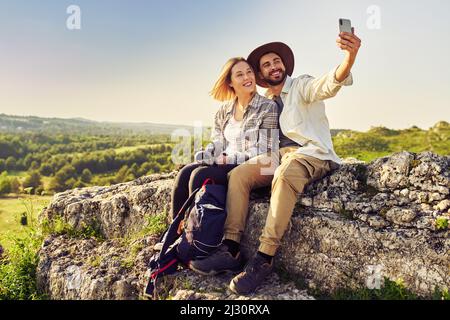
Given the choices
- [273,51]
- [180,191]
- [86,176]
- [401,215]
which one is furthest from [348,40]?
[86,176]

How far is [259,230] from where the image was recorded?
18.0 feet

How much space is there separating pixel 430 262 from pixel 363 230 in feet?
2.61

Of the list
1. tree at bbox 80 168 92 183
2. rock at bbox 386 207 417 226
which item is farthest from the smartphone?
tree at bbox 80 168 92 183

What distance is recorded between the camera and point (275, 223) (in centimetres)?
480

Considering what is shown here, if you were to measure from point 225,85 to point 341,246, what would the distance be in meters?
3.10

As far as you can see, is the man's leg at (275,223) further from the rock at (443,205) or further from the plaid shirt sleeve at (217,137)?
the rock at (443,205)

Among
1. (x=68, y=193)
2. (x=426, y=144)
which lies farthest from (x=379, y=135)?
(x=68, y=193)

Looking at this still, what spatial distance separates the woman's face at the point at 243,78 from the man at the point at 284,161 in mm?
318

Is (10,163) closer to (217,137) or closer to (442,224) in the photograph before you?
(217,137)

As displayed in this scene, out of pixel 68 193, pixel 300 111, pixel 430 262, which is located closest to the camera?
pixel 430 262

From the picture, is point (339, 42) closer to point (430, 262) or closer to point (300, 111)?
point (300, 111)

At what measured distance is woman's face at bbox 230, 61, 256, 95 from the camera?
589 cm

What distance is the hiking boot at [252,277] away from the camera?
4664 millimetres

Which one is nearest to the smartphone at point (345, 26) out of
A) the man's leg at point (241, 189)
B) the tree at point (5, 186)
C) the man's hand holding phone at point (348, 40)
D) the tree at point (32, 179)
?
the man's hand holding phone at point (348, 40)
